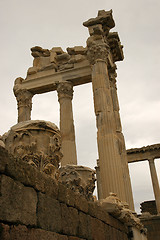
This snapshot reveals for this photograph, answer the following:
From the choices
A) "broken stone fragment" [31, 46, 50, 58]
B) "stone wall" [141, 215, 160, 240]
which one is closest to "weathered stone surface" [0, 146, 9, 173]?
"broken stone fragment" [31, 46, 50, 58]

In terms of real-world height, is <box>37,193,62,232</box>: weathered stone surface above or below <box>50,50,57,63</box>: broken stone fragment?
below

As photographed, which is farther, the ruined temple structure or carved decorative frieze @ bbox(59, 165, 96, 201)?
carved decorative frieze @ bbox(59, 165, 96, 201)

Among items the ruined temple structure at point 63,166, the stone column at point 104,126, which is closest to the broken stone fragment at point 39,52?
the ruined temple structure at point 63,166

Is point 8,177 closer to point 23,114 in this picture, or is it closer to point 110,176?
point 110,176

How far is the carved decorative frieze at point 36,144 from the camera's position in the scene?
5.33 metres

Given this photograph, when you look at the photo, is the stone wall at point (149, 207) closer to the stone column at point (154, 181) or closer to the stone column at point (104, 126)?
the stone column at point (154, 181)

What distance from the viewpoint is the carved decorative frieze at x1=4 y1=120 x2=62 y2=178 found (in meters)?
5.33

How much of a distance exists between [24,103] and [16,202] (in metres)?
14.9

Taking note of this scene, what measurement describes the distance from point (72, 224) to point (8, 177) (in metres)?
1.89

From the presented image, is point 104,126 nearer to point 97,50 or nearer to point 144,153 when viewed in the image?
point 97,50

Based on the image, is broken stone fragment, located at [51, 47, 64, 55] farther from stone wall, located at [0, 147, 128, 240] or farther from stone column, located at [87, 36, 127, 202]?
stone wall, located at [0, 147, 128, 240]

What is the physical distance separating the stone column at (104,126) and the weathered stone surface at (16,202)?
8.63 meters

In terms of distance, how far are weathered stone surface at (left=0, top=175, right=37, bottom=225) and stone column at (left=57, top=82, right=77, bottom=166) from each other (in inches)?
475

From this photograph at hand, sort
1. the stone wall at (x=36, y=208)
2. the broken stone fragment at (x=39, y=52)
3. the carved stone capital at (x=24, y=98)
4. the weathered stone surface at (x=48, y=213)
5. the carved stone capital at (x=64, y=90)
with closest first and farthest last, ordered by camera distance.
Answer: the stone wall at (x=36, y=208) < the weathered stone surface at (x=48, y=213) < the carved stone capital at (x=64, y=90) < the carved stone capital at (x=24, y=98) < the broken stone fragment at (x=39, y=52)
